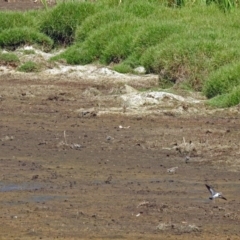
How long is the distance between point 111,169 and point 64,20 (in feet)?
34.8

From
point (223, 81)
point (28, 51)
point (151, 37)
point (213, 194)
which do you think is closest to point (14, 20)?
point (28, 51)

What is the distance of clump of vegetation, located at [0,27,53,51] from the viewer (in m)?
18.4

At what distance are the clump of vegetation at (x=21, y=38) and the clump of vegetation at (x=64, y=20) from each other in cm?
47

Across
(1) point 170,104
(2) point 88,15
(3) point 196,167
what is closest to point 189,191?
(3) point 196,167

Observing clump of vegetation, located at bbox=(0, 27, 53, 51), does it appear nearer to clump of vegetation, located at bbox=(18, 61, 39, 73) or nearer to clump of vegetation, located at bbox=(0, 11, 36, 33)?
clump of vegetation, located at bbox=(0, 11, 36, 33)

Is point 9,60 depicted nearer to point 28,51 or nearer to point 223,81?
point 28,51

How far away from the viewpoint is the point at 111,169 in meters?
8.71

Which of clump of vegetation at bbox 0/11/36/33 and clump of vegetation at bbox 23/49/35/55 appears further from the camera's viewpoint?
clump of vegetation at bbox 0/11/36/33

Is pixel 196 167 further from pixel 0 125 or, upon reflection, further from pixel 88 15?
pixel 88 15

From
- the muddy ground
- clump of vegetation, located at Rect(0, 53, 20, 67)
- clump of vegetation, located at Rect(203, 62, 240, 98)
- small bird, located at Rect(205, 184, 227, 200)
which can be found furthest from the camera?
clump of vegetation, located at Rect(0, 53, 20, 67)

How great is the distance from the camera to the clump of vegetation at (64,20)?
19.0m

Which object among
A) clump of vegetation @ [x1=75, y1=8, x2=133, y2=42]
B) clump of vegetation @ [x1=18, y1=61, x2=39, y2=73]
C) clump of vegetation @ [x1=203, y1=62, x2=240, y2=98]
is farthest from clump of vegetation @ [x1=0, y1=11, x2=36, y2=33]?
clump of vegetation @ [x1=203, y1=62, x2=240, y2=98]

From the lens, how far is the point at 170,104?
40.1 ft

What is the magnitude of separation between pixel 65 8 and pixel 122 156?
33.6 ft
